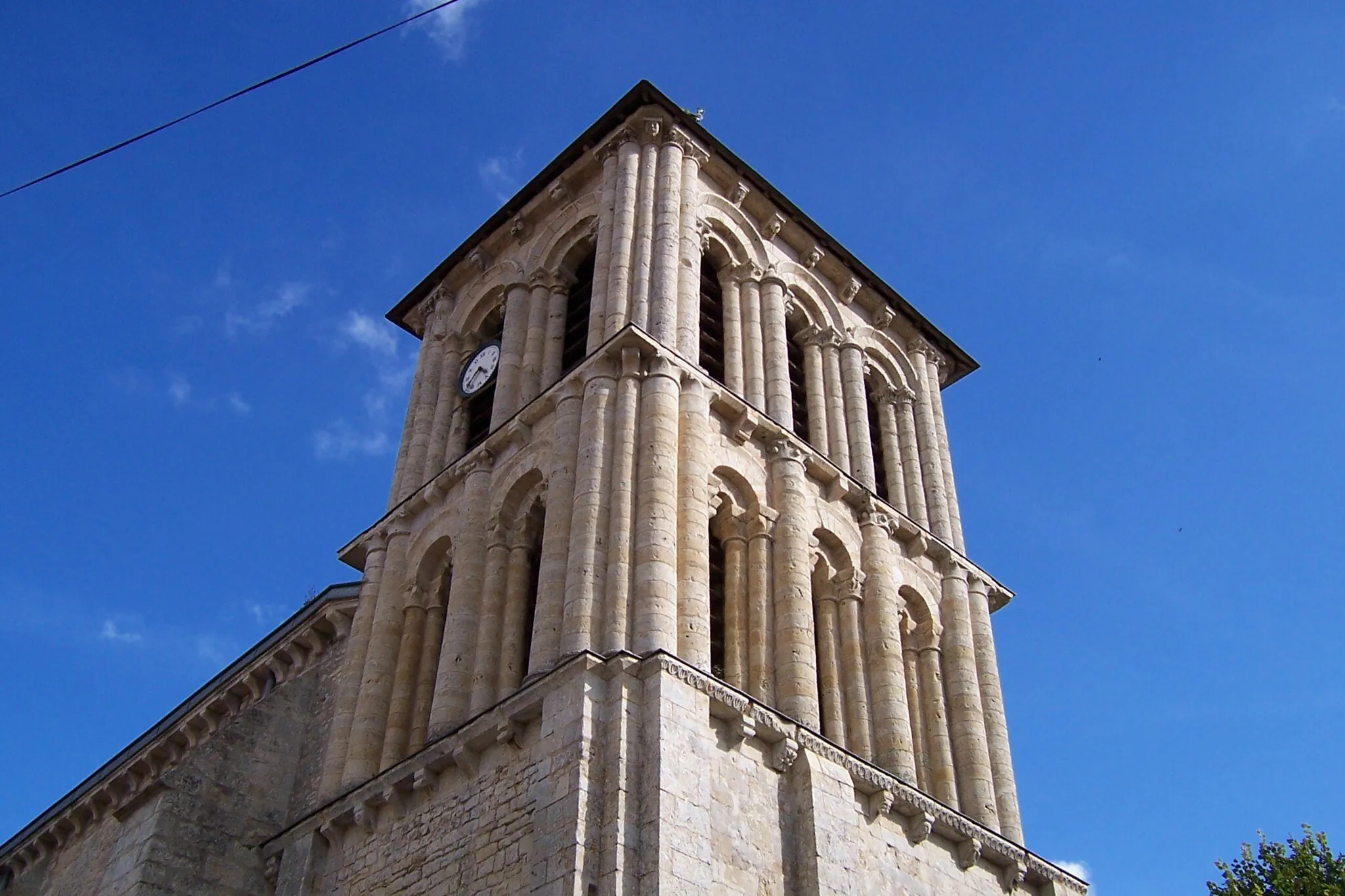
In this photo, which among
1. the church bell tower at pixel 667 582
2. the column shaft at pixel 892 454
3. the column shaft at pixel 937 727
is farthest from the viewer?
the column shaft at pixel 892 454

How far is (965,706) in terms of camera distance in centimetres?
1720

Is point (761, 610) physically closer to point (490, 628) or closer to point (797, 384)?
point (490, 628)

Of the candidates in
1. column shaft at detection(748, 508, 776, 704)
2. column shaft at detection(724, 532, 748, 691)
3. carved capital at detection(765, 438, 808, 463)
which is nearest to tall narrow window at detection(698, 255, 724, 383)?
carved capital at detection(765, 438, 808, 463)

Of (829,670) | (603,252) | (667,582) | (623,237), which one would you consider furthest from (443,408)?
(667,582)

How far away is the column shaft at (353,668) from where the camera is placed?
15969 mm

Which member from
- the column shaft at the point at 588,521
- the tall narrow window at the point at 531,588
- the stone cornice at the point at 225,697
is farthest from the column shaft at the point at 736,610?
the stone cornice at the point at 225,697

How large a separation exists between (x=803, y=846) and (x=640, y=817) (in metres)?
2.00

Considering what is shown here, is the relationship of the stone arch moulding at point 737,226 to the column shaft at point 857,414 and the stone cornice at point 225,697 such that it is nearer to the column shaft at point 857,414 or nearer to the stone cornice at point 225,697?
the column shaft at point 857,414

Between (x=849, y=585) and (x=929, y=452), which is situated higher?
(x=929, y=452)

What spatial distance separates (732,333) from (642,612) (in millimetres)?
6959

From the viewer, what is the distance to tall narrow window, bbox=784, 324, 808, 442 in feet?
64.9

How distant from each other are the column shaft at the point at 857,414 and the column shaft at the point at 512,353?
4934 mm

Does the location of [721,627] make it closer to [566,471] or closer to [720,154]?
[566,471]

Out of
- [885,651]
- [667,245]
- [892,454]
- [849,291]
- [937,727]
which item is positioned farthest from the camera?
[849,291]
